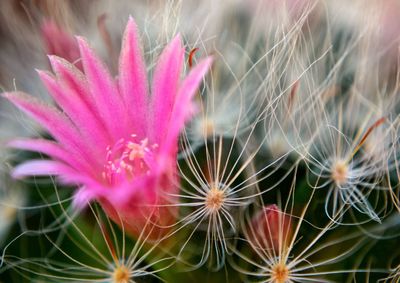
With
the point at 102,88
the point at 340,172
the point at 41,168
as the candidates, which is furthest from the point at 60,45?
the point at 340,172

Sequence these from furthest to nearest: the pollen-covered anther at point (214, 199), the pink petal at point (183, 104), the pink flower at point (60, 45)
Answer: the pink flower at point (60, 45)
the pollen-covered anther at point (214, 199)
the pink petal at point (183, 104)

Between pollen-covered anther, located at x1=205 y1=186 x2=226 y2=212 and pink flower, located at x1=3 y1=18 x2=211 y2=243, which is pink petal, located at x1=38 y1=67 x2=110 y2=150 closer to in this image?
pink flower, located at x1=3 y1=18 x2=211 y2=243

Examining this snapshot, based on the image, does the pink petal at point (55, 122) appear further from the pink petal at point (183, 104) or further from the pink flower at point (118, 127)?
the pink petal at point (183, 104)

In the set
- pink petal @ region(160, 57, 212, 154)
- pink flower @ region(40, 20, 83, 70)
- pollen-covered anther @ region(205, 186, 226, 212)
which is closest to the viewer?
pink petal @ region(160, 57, 212, 154)

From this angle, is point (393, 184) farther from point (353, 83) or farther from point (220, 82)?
point (220, 82)

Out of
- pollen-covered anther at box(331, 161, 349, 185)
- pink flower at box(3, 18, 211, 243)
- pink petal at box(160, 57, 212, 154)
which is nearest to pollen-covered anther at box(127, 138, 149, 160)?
pink flower at box(3, 18, 211, 243)

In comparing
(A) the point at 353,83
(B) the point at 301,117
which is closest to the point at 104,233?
(B) the point at 301,117

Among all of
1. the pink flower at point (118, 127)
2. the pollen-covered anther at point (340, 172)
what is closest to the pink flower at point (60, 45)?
the pink flower at point (118, 127)
